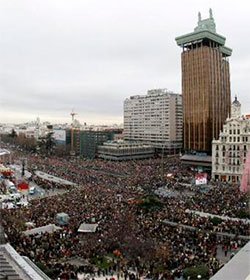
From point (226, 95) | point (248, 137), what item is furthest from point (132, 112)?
point (248, 137)

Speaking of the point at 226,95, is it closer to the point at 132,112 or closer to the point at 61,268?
the point at 132,112

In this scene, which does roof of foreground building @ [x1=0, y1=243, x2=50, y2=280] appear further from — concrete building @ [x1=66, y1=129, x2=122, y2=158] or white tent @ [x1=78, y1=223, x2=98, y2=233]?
concrete building @ [x1=66, y1=129, x2=122, y2=158]

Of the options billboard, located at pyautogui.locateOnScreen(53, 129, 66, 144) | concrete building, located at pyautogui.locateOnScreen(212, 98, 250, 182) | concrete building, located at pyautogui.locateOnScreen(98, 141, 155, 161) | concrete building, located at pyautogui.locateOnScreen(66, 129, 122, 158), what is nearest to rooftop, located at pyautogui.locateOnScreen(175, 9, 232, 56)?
concrete building, located at pyautogui.locateOnScreen(212, 98, 250, 182)

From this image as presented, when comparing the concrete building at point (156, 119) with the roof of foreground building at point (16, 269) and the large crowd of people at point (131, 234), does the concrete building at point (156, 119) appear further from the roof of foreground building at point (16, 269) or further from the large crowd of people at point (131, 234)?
the roof of foreground building at point (16, 269)

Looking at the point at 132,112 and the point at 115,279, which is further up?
the point at 132,112

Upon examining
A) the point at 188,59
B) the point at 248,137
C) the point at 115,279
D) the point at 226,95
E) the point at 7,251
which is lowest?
the point at 115,279

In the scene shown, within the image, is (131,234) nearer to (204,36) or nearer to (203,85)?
(203,85)

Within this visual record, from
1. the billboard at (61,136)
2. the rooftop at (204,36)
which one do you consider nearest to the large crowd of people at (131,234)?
the rooftop at (204,36)
